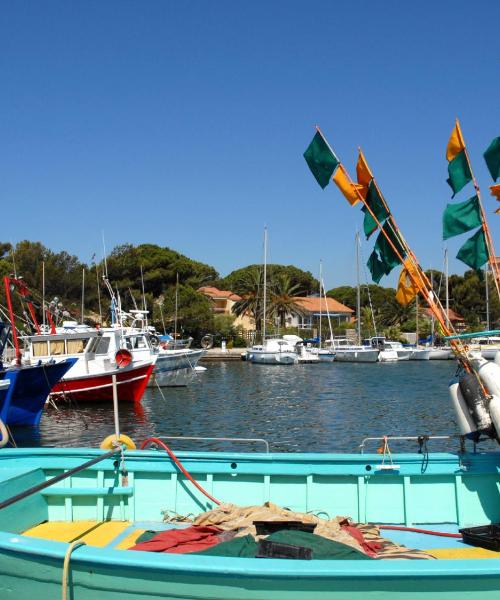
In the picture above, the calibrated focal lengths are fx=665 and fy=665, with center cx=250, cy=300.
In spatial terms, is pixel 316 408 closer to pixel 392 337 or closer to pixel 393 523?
pixel 393 523

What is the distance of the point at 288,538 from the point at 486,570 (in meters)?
1.84

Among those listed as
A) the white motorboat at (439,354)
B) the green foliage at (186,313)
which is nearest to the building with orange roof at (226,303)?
the green foliage at (186,313)

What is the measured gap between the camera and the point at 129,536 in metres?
7.17

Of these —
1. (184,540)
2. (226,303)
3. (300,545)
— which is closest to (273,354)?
(226,303)

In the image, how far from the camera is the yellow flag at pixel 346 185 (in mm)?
9453

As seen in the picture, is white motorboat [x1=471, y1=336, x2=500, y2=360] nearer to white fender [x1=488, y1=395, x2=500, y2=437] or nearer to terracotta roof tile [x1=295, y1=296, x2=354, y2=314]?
white fender [x1=488, y1=395, x2=500, y2=437]

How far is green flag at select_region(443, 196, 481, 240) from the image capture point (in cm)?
886

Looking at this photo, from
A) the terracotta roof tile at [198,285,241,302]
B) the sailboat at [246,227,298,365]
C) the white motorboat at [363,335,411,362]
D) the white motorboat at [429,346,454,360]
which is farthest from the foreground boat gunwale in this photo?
the terracotta roof tile at [198,285,241,302]

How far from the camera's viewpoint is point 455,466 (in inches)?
305

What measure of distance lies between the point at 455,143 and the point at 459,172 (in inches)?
15.5

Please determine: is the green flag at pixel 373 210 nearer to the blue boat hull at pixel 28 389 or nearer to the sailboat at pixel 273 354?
the blue boat hull at pixel 28 389

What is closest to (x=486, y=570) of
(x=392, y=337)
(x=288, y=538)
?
(x=288, y=538)

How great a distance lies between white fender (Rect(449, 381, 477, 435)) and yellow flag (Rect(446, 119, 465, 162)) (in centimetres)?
338

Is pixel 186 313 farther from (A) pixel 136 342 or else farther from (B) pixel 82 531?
(B) pixel 82 531
